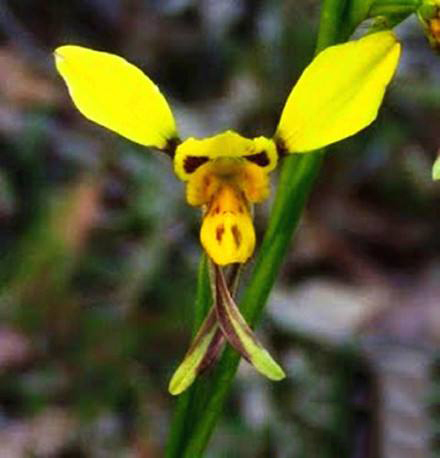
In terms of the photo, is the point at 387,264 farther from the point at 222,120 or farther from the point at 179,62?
the point at 179,62

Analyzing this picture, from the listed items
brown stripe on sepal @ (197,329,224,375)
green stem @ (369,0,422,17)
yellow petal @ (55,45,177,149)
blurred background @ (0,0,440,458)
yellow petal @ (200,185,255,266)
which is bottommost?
blurred background @ (0,0,440,458)

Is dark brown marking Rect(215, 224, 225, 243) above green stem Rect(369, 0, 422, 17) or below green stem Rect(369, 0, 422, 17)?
below

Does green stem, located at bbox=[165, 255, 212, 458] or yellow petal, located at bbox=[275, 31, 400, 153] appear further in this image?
green stem, located at bbox=[165, 255, 212, 458]

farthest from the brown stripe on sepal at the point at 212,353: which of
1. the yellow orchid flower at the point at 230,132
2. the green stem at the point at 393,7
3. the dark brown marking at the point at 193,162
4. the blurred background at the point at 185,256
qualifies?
the blurred background at the point at 185,256

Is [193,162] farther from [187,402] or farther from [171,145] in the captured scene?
[187,402]

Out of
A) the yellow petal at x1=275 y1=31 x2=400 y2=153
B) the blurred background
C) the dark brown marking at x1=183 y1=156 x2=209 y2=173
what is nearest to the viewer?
the yellow petal at x1=275 y1=31 x2=400 y2=153

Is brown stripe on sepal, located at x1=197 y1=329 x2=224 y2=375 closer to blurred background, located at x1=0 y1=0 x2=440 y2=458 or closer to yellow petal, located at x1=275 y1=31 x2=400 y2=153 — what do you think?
yellow petal, located at x1=275 y1=31 x2=400 y2=153

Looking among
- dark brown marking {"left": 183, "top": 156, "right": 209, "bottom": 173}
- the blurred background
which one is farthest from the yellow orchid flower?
the blurred background

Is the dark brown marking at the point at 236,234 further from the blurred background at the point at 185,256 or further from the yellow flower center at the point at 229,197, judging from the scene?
the blurred background at the point at 185,256
